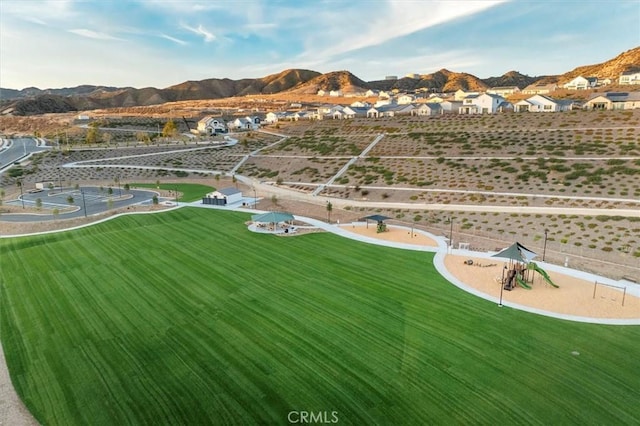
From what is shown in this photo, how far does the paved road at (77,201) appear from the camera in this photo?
41188 mm

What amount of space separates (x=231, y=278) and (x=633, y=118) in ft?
190

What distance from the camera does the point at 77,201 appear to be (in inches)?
1924

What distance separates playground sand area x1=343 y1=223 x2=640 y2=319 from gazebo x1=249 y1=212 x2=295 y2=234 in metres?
13.5

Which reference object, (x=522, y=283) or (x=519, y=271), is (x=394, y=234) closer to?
(x=519, y=271)

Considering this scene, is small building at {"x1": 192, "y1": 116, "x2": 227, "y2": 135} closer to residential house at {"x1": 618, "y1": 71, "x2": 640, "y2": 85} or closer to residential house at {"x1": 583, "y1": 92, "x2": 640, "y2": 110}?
residential house at {"x1": 583, "y1": 92, "x2": 640, "y2": 110}

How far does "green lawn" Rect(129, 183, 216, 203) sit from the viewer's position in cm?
5091

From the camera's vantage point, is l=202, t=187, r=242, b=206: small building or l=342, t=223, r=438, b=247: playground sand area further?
l=202, t=187, r=242, b=206: small building

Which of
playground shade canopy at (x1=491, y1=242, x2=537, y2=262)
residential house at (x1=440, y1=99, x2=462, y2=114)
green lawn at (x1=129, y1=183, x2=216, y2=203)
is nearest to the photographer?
playground shade canopy at (x1=491, y1=242, x2=537, y2=262)

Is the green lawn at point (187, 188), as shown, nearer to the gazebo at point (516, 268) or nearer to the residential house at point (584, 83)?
the gazebo at point (516, 268)

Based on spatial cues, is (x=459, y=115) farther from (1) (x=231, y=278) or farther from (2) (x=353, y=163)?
(1) (x=231, y=278)

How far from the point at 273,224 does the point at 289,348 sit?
19821 millimetres

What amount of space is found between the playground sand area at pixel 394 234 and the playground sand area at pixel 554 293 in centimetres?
374

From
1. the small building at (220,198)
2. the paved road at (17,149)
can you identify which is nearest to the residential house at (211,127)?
the paved road at (17,149)

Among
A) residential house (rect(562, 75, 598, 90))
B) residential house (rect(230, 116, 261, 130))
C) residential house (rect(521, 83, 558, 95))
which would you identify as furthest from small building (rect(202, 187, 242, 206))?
residential house (rect(562, 75, 598, 90))
